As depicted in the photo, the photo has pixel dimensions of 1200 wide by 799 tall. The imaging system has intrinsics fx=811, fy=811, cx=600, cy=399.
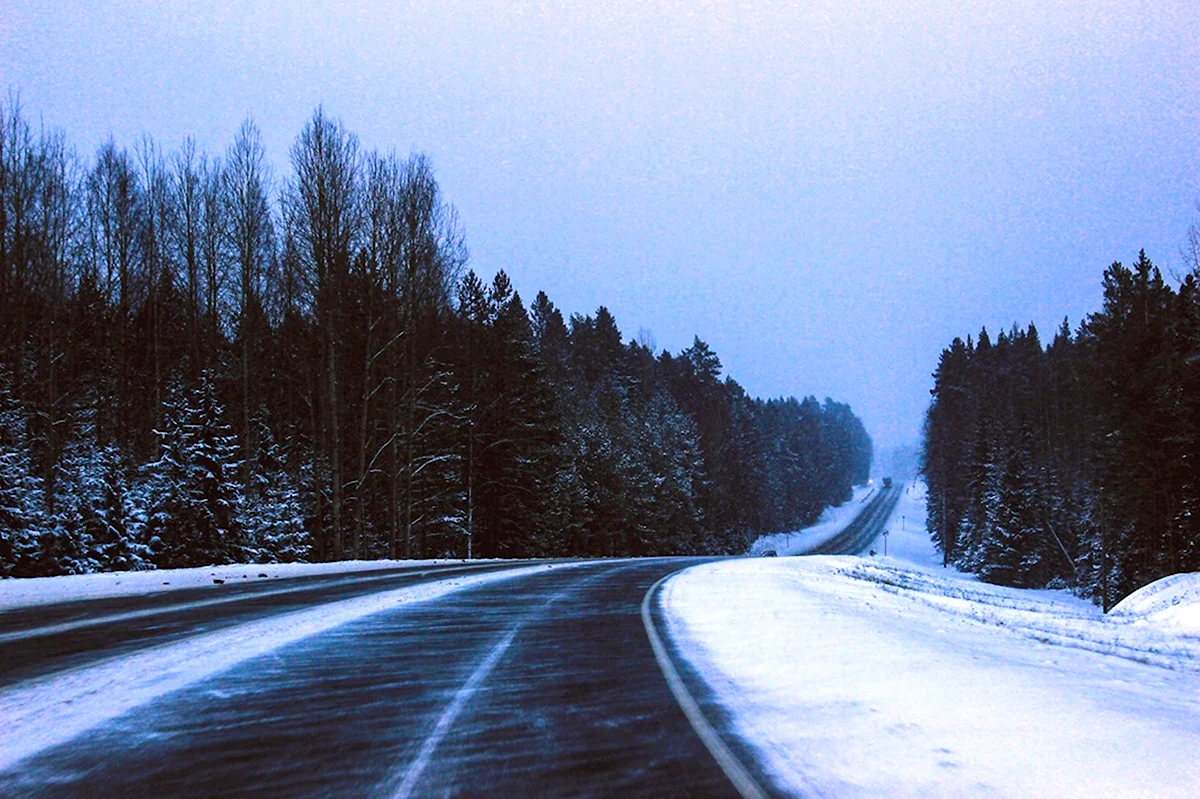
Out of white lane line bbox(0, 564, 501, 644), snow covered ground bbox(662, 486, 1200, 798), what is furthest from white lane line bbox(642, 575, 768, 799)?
white lane line bbox(0, 564, 501, 644)

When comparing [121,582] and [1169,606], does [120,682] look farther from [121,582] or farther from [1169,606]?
[1169,606]

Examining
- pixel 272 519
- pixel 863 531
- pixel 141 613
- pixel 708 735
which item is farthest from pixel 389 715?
pixel 863 531

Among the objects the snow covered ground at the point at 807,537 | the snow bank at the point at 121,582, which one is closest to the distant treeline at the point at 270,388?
the snow bank at the point at 121,582

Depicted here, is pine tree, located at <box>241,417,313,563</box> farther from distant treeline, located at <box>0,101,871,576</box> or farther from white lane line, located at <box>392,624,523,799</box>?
white lane line, located at <box>392,624,523,799</box>

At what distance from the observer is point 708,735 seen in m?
5.24

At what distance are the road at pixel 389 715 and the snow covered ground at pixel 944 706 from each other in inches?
19.6

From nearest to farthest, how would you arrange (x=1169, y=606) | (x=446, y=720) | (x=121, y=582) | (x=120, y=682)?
(x=446, y=720), (x=120, y=682), (x=121, y=582), (x=1169, y=606)

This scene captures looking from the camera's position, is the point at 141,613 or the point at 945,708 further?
the point at 141,613

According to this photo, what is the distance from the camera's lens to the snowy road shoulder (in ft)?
14.2

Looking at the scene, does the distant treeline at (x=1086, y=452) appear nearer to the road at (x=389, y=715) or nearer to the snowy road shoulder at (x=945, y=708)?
the snowy road shoulder at (x=945, y=708)

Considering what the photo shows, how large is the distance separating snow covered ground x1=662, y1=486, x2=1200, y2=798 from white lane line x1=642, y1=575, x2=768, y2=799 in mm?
207

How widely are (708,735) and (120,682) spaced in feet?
15.2

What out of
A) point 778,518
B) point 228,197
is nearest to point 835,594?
point 228,197

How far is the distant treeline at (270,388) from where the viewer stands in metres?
26.8
